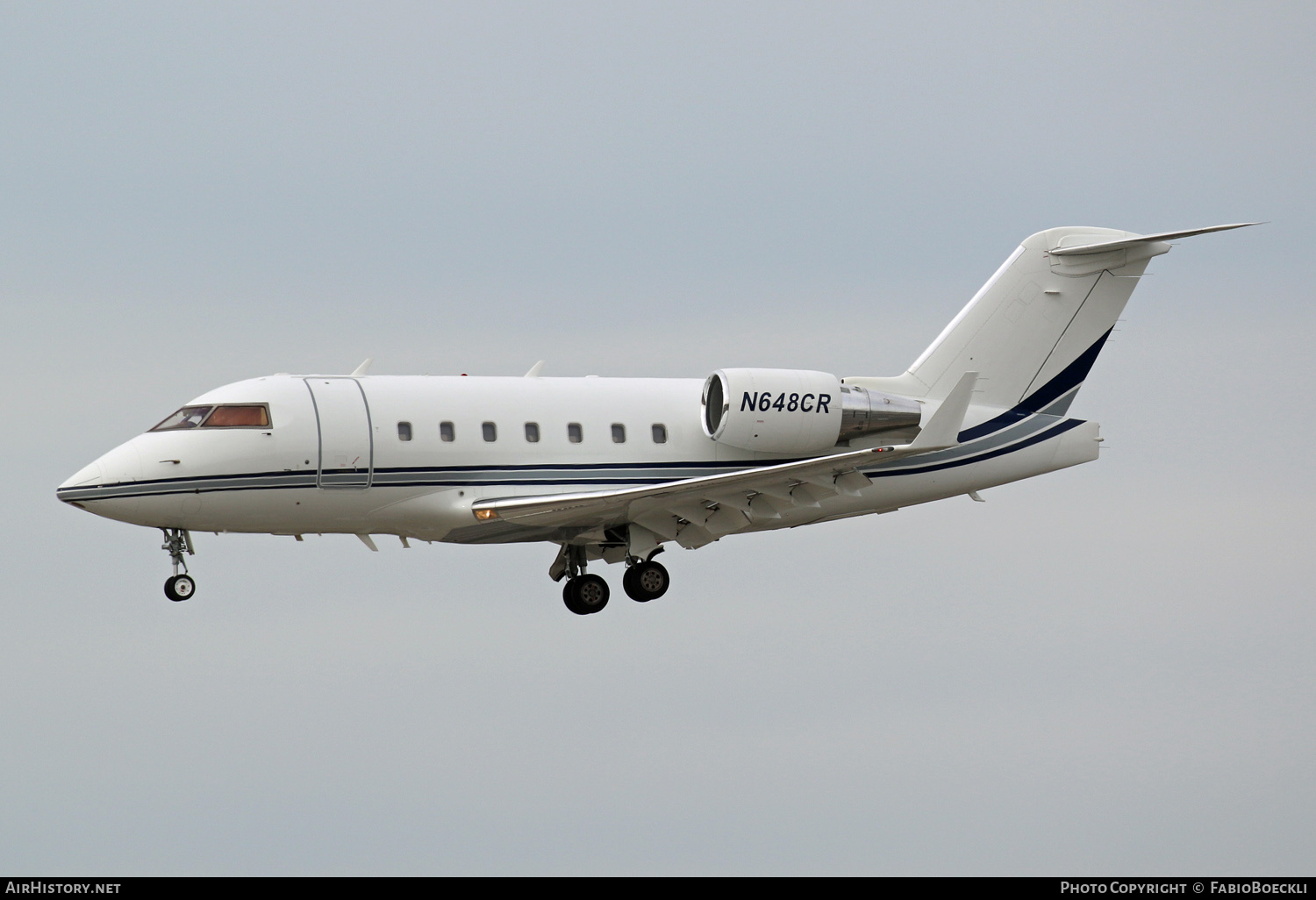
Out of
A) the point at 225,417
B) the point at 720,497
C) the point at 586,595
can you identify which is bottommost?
the point at 586,595

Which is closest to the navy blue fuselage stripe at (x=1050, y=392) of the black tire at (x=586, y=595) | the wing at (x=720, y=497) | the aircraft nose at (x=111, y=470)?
the wing at (x=720, y=497)

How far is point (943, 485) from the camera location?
100ft

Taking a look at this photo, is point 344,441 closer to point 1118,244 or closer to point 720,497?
point 720,497

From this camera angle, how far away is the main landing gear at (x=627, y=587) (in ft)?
95.8

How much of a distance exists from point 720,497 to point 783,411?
87.7 inches

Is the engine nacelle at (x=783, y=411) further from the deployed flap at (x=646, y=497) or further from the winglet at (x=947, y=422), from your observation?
the winglet at (x=947, y=422)

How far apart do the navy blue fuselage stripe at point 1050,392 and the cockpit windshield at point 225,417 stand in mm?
12811

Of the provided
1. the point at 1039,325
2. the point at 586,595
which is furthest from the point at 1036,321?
the point at 586,595

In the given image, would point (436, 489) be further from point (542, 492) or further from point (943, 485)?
point (943, 485)

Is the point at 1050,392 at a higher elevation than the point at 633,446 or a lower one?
higher

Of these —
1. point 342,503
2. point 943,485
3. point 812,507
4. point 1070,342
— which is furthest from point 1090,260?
point 342,503

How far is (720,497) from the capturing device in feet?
90.6

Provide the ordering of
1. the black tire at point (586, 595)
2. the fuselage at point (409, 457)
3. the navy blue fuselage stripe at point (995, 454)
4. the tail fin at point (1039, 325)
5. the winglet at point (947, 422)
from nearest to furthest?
the winglet at point (947, 422) < the fuselage at point (409, 457) < the black tire at point (586, 595) < the navy blue fuselage stripe at point (995, 454) < the tail fin at point (1039, 325)

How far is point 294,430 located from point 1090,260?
1496 centimetres
